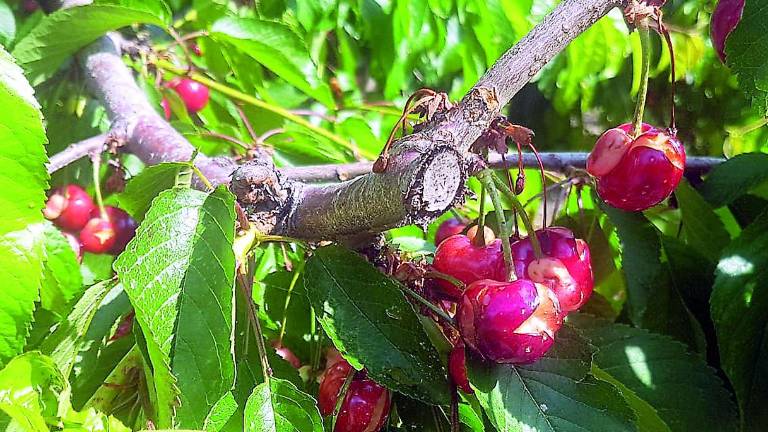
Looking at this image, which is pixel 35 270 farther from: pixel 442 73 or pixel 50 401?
pixel 442 73

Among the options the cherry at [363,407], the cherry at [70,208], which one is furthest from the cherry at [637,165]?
the cherry at [70,208]

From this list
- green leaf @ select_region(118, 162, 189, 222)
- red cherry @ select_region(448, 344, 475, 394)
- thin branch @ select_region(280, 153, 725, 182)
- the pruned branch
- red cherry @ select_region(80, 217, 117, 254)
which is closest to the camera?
the pruned branch

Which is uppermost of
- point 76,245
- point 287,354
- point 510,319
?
point 510,319

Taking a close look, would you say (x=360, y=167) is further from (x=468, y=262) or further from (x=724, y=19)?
(x=724, y=19)

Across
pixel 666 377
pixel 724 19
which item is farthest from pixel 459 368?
pixel 724 19

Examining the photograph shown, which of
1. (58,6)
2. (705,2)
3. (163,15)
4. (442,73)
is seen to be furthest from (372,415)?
(705,2)

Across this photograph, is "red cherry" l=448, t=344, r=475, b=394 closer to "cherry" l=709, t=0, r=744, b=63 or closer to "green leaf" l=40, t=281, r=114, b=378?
"green leaf" l=40, t=281, r=114, b=378

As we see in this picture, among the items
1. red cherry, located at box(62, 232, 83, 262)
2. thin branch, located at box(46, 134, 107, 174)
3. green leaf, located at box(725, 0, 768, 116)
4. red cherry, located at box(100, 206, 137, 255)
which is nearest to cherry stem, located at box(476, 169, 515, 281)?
green leaf, located at box(725, 0, 768, 116)
